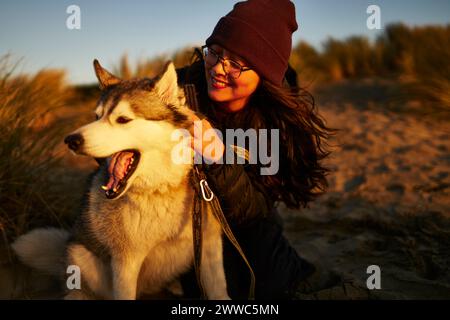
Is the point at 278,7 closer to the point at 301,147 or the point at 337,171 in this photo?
the point at 301,147

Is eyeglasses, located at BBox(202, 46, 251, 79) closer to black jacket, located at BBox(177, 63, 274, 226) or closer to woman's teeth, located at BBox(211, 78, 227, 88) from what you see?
woman's teeth, located at BBox(211, 78, 227, 88)

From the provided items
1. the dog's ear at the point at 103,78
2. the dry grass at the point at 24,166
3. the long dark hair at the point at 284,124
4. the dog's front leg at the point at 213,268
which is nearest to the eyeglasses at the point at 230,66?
the long dark hair at the point at 284,124

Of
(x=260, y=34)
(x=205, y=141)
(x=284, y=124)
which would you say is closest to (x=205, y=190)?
(x=205, y=141)

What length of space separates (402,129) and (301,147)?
3.12 metres

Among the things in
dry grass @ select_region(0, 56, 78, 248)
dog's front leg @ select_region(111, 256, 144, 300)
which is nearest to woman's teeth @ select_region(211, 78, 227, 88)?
dog's front leg @ select_region(111, 256, 144, 300)

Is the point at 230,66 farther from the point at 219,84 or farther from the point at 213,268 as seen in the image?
the point at 213,268

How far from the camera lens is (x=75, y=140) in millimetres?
1729

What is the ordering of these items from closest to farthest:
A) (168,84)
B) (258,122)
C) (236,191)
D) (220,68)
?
(168,84) < (236,191) < (220,68) < (258,122)

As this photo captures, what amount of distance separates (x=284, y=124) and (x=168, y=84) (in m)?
0.85

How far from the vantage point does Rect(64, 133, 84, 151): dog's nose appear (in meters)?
1.73

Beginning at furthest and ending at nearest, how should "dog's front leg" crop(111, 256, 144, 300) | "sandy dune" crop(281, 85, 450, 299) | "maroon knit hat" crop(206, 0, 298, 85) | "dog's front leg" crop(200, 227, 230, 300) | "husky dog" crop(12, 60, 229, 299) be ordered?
"sandy dune" crop(281, 85, 450, 299), "maroon knit hat" crop(206, 0, 298, 85), "dog's front leg" crop(200, 227, 230, 300), "dog's front leg" crop(111, 256, 144, 300), "husky dog" crop(12, 60, 229, 299)

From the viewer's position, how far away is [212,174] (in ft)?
6.73

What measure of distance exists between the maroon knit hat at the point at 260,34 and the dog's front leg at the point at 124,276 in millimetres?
1223
